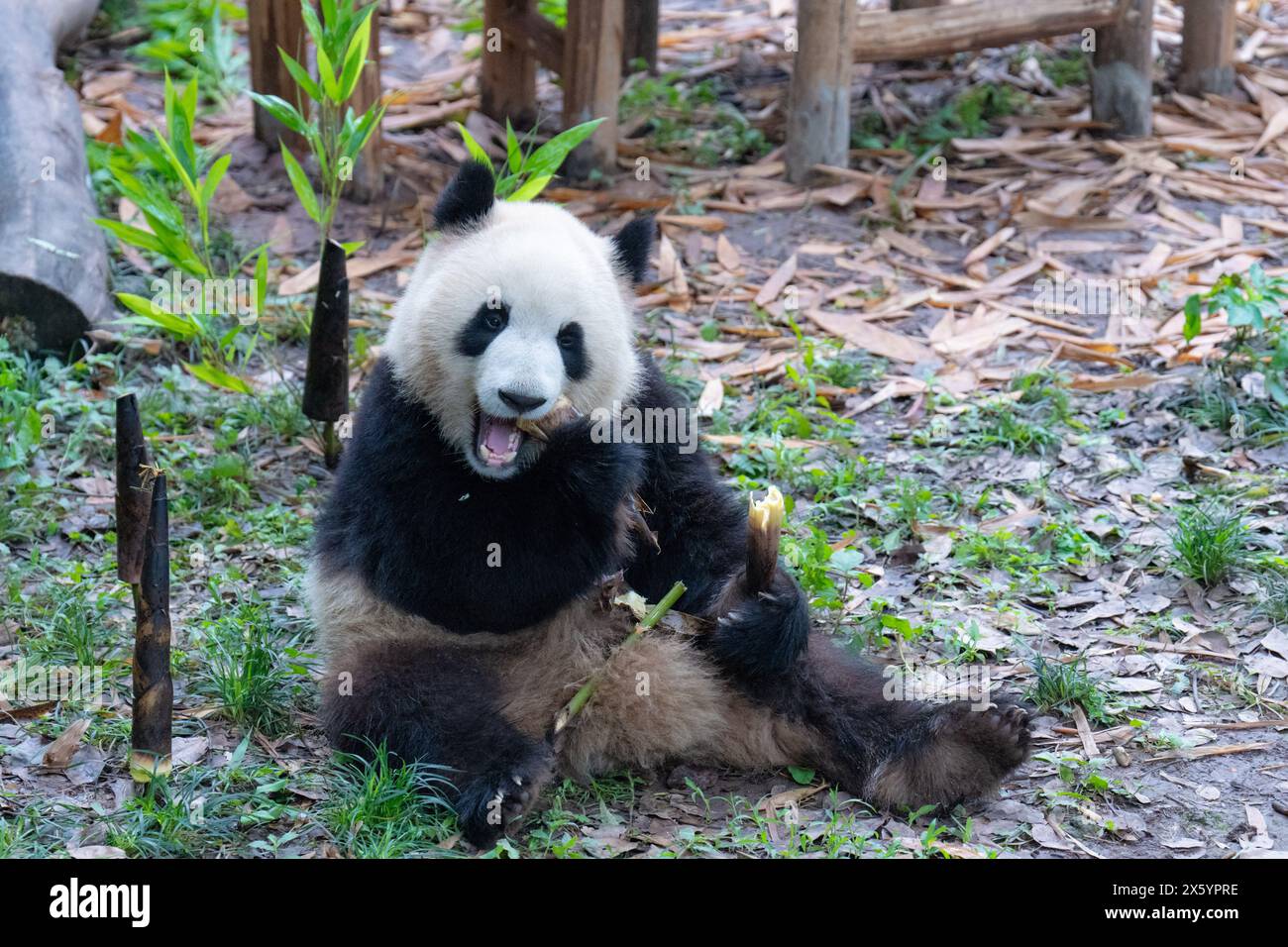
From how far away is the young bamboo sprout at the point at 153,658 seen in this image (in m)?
3.85

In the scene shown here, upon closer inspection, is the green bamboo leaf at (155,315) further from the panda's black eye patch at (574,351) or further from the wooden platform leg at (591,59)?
the wooden platform leg at (591,59)

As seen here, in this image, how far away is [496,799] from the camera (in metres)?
3.88

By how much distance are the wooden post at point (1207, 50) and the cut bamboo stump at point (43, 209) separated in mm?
7540

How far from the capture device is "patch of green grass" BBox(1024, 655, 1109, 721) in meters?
4.65

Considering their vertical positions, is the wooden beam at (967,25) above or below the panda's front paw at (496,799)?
above

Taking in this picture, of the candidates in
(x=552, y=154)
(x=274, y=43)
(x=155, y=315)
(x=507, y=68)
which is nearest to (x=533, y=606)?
(x=552, y=154)

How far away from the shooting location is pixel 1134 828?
13.3 feet

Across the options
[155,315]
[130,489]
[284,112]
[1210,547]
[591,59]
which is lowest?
[1210,547]

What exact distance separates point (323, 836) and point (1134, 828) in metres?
2.41

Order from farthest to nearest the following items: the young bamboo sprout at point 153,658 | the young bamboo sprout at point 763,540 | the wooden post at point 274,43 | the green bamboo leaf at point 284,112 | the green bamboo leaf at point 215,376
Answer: the wooden post at point 274,43 < the green bamboo leaf at point 215,376 < the green bamboo leaf at point 284,112 < the young bamboo sprout at point 763,540 < the young bamboo sprout at point 153,658

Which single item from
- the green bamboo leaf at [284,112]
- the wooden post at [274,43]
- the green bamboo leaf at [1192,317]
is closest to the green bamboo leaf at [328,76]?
the green bamboo leaf at [284,112]

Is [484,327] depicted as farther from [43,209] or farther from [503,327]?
[43,209]

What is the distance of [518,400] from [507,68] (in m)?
5.89
